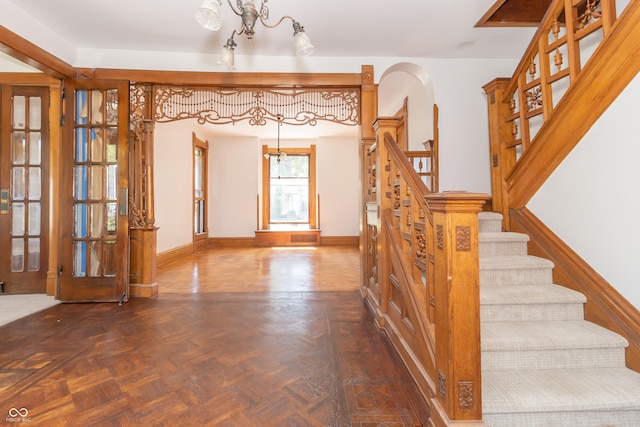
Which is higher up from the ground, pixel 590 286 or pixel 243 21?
pixel 243 21

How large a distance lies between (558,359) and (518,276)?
68 centimetres

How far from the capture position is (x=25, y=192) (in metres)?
3.68

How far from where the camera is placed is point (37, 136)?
3.70 metres

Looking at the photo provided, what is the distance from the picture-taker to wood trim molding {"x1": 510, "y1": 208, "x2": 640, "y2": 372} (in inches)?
67.0

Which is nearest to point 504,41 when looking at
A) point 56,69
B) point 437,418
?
point 437,418

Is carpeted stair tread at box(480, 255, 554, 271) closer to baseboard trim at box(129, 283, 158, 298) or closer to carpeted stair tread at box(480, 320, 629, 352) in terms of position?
carpeted stair tread at box(480, 320, 629, 352)

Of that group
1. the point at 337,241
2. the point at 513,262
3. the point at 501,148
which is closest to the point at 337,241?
the point at 337,241

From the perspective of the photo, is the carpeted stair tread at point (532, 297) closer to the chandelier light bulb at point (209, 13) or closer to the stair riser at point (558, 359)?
the stair riser at point (558, 359)

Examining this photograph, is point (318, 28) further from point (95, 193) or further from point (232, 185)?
point (232, 185)

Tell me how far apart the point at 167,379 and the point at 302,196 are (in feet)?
22.2

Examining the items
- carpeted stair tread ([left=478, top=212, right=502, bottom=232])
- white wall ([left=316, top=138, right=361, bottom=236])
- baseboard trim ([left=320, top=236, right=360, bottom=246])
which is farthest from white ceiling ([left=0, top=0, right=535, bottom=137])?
baseboard trim ([left=320, top=236, right=360, bottom=246])

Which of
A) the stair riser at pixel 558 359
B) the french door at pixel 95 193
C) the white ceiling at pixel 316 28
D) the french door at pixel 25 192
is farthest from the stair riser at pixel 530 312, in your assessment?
the french door at pixel 25 192

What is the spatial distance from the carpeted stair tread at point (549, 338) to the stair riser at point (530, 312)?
0.11m

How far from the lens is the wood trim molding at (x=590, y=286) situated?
1702 millimetres
